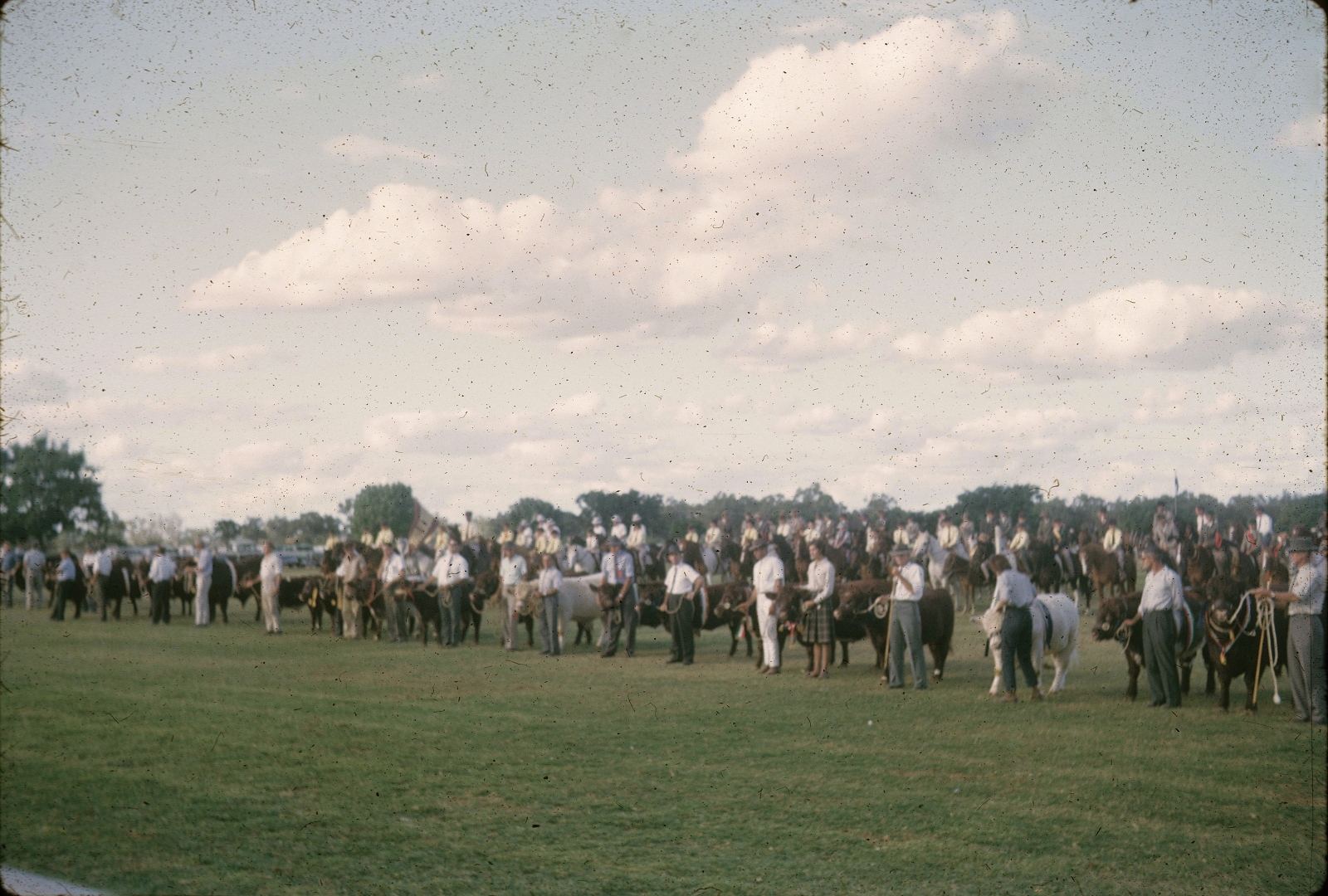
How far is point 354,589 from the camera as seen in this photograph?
22.3 meters

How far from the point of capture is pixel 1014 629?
13.5 metres

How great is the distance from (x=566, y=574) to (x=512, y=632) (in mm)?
3867

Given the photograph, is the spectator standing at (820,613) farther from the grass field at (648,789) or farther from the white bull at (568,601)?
the white bull at (568,601)

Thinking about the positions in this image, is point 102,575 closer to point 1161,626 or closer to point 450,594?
point 450,594

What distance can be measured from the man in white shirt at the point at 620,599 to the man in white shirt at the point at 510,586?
1672 mm

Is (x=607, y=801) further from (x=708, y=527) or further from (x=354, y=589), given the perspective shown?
(x=708, y=527)

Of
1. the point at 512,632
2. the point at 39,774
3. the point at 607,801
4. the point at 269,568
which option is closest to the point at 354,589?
the point at 269,568

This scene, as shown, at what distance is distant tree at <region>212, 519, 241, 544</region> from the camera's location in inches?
292

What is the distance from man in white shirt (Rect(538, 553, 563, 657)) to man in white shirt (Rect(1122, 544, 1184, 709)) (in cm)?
1022

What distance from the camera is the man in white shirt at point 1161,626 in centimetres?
1280

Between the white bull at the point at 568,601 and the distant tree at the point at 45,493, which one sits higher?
the distant tree at the point at 45,493

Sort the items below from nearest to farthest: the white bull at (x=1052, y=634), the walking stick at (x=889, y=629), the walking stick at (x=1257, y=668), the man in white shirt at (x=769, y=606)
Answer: the walking stick at (x=1257, y=668) < the white bull at (x=1052, y=634) < the walking stick at (x=889, y=629) < the man in white shirt at (x=769, y=606)

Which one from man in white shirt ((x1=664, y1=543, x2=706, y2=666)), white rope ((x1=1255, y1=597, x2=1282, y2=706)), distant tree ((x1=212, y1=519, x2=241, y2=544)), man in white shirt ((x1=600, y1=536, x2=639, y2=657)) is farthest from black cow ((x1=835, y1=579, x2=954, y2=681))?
distant tree ((x1=212, y1=519, x2=241, y2=544))

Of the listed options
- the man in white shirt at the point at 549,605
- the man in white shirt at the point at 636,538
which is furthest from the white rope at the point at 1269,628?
the man in white shirt at the point at 636,538
